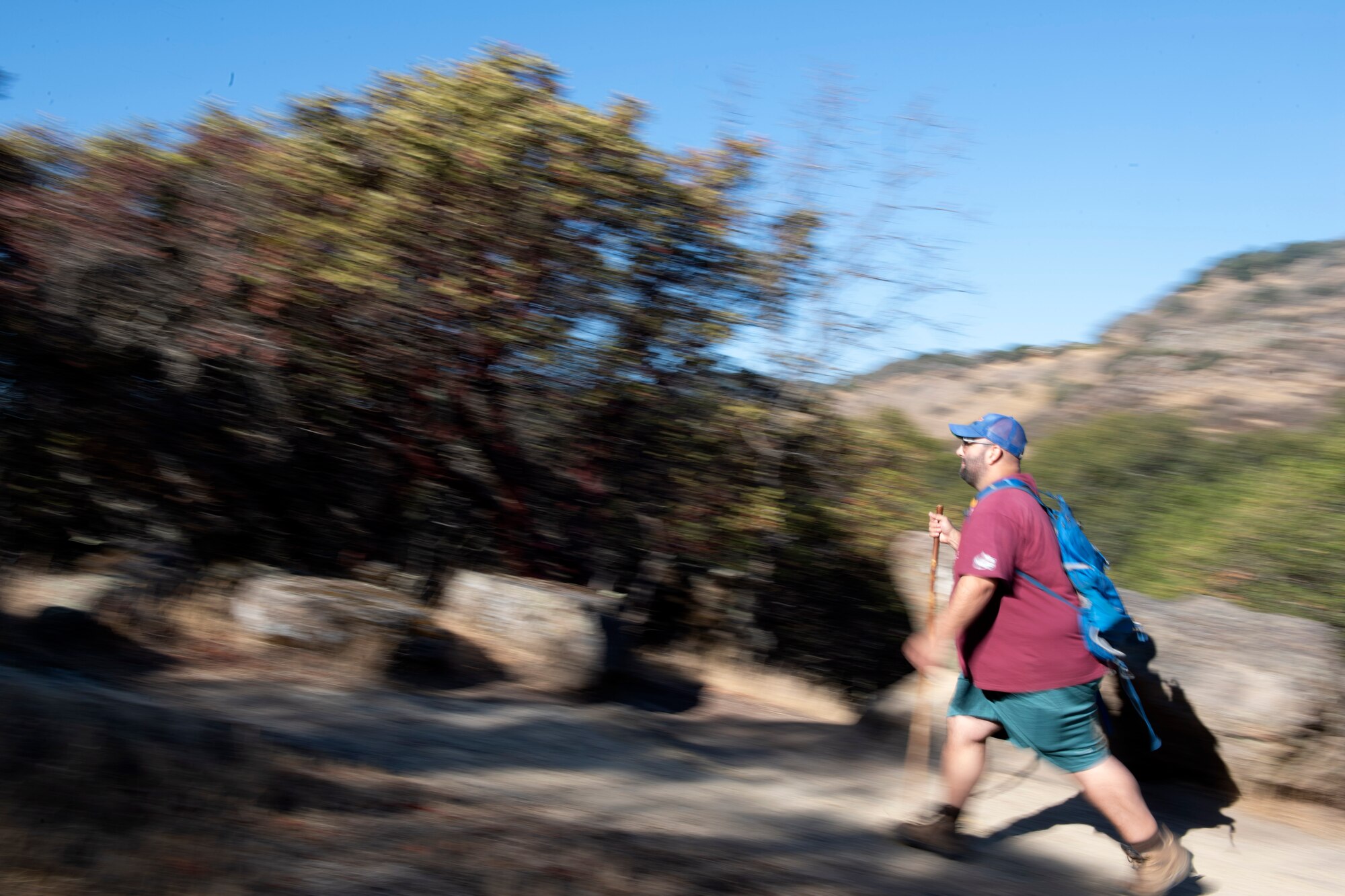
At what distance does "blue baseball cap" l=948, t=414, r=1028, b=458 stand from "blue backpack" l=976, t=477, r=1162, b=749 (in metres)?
0.17

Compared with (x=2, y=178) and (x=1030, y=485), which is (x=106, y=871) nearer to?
(x=1030, y=485)

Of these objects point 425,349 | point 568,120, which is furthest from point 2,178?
point 568,120

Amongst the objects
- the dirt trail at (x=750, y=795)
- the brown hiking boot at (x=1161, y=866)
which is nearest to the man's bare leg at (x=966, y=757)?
the dirt trail at (x=750, y=795)

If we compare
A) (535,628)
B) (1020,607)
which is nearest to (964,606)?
(1020,607)

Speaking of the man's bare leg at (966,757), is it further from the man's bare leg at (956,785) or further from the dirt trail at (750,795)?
the dirt trail at (750,795)

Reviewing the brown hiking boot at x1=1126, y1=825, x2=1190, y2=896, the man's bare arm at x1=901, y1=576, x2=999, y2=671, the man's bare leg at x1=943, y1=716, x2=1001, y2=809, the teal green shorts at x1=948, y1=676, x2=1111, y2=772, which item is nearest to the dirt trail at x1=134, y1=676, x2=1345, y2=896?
the brown hiking boot at x1=1126, y1=825, x2=1190, y2=896

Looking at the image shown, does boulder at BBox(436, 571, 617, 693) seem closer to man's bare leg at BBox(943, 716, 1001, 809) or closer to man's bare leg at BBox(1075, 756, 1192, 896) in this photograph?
man's bare leg at BBox(943, 716, 1001, 809)

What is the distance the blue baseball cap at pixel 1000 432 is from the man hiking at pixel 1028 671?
295mm

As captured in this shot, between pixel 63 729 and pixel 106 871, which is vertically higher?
pixel 63 729

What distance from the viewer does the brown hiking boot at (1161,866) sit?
4250 mm

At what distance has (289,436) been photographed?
27.0ft

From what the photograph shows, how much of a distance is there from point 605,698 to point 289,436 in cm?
329

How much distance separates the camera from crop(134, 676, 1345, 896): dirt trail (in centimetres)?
428

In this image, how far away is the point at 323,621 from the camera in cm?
637
